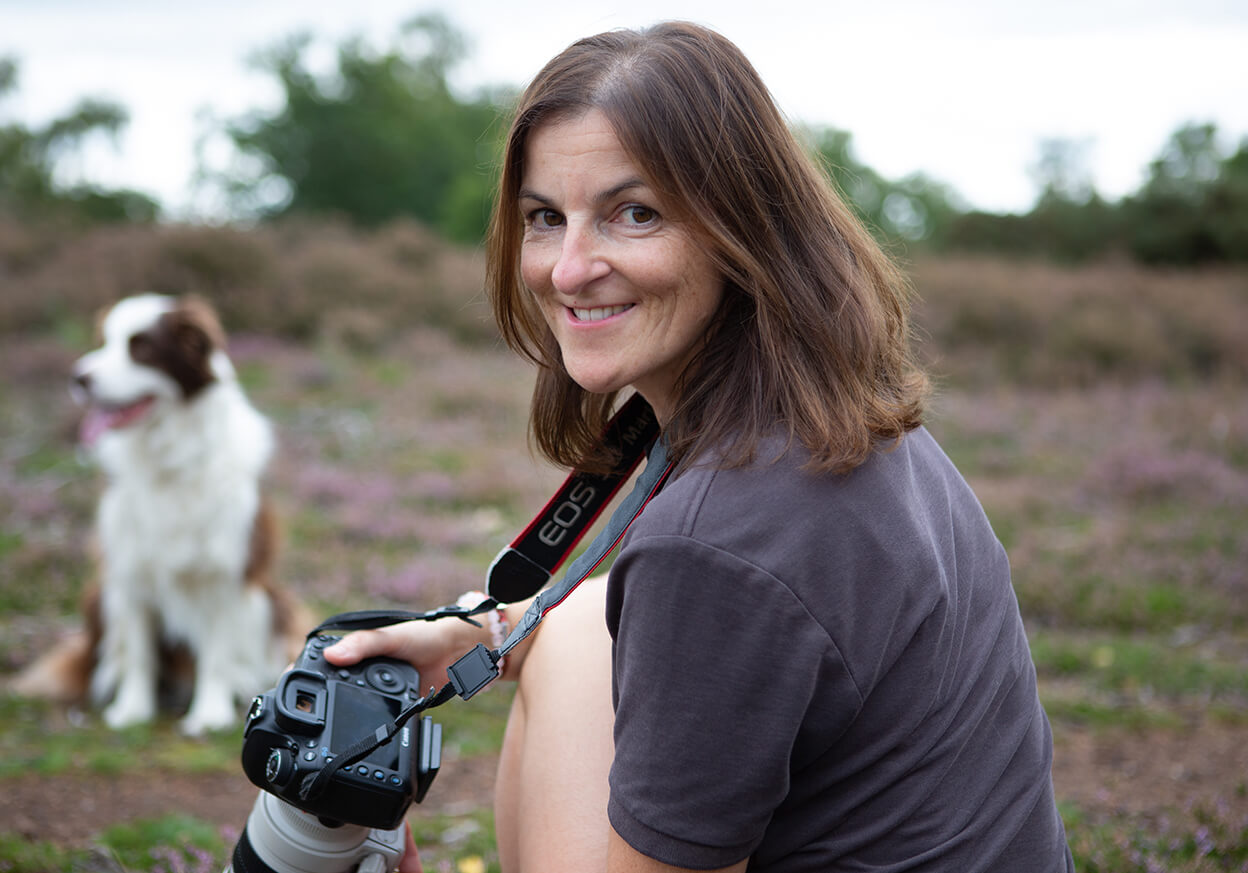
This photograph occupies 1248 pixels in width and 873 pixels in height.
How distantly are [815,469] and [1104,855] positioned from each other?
6.39ft

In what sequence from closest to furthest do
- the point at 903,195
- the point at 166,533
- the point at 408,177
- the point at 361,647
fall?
the point at 361,647 → the point at 166,533 → the point at 408,177 → the point at 903,195

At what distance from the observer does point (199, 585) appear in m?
4.38

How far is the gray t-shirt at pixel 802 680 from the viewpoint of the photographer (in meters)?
1.23

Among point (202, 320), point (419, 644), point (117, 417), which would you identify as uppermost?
point (202, 320)

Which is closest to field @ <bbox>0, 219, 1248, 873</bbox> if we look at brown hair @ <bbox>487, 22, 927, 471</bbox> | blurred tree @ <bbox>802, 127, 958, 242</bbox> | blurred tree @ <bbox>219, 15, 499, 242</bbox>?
brown hair @ <bbox>487, 22, 927, 471</bbox>

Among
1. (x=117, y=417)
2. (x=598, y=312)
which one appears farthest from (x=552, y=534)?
(x=117, y=417)

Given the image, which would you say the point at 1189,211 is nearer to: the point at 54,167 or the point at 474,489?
the point at 474,489

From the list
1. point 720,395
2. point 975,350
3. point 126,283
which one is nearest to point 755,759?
point 720,395

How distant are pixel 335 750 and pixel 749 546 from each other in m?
0.82

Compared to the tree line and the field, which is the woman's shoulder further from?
the tree line

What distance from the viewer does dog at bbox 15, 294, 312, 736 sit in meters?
4.28

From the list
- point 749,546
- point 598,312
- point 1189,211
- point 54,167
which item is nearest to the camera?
point 749,546

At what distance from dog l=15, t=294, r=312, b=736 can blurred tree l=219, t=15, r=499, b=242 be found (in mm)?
20952

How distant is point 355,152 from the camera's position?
89.8 ft
